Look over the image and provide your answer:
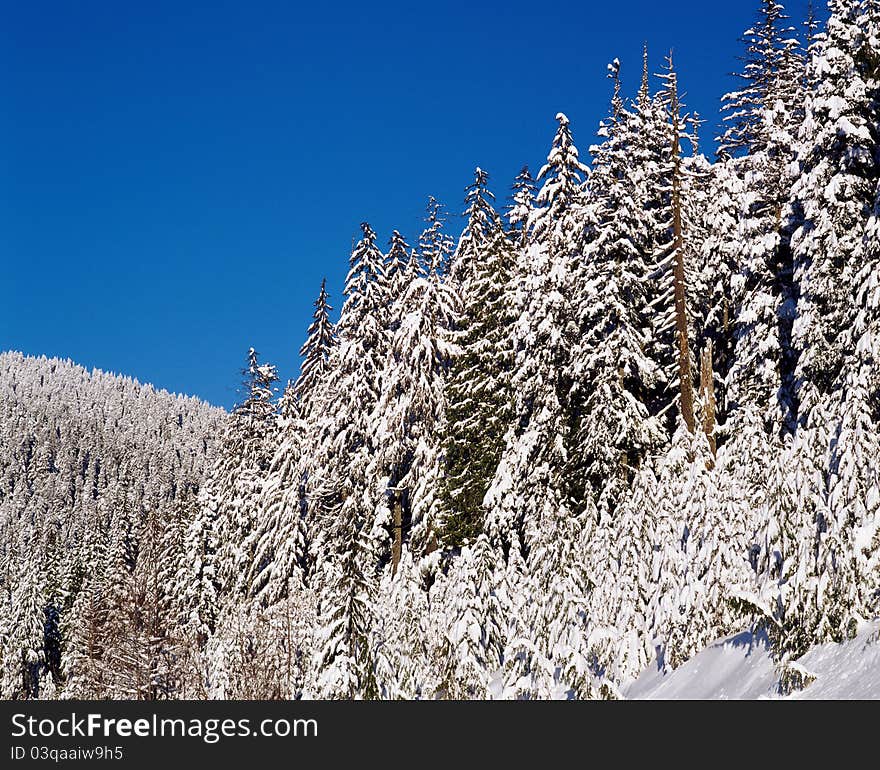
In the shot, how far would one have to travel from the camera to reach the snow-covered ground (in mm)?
13789

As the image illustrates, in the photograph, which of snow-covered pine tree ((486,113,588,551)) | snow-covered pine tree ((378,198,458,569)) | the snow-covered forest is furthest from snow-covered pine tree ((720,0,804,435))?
snow-covered pine tree ((378,198,458,569))

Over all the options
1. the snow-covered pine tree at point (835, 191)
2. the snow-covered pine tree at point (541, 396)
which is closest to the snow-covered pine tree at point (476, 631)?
the snow-covered pine tree at point (541, 396)

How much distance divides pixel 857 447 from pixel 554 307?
45.6ft

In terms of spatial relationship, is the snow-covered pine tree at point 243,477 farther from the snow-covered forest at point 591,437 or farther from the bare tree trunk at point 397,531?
the bare tree trunk at point 397,531

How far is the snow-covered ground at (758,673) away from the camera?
1379cm

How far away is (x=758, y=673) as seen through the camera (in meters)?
15.9

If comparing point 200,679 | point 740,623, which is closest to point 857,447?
point 740,623

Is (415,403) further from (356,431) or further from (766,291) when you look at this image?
(766,291)

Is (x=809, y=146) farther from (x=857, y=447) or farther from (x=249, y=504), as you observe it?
(x=249, y=504)

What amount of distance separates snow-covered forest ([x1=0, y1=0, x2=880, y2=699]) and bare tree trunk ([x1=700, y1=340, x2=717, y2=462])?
0.16 metres

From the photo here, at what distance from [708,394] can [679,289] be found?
3.48 m

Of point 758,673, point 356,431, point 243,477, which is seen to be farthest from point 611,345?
point 243,477

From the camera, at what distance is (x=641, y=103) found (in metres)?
34.9

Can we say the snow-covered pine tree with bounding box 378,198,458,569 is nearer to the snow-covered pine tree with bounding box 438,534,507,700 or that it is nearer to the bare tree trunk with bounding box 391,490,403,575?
the bare tree trunk with bounding box 391,490,403,575
